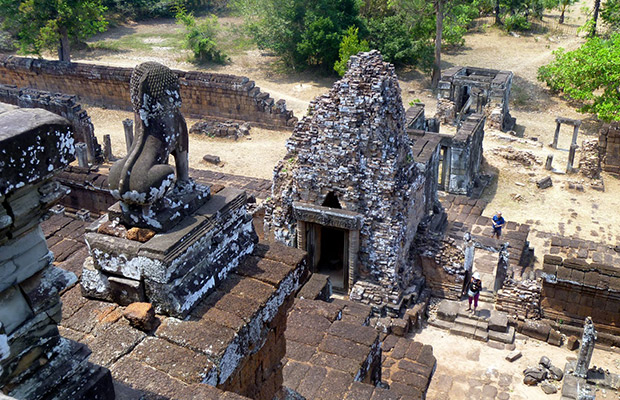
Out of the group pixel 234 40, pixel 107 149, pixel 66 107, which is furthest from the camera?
pixel 234 40

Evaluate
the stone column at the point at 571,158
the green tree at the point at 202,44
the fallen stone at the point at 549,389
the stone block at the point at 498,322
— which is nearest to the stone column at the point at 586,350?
the fallen stone at the point at 549,389

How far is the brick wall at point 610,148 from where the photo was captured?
69.8 ft

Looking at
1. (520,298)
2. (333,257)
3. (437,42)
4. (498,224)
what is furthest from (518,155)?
(333,257)

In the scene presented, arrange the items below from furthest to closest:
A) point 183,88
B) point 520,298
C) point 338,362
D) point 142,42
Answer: point 142,42 < point 183,88 < point 520,298 < point 338,362

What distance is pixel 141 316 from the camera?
405cm

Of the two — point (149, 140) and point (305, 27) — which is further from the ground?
point (149, 140)

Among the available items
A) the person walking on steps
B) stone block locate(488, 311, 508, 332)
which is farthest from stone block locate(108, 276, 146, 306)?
stone block locate(488, 311, 508, 332)

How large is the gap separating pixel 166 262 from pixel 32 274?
3.92ft

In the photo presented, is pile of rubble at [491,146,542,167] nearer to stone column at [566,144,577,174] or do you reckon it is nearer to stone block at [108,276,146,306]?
stone column at [566,144,577,174]

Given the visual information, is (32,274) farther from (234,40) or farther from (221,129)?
(234,40)

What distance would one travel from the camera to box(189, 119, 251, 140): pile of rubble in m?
24.1

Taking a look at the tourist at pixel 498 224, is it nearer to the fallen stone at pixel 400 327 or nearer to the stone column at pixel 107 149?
the fallen stone at pixel 400 327

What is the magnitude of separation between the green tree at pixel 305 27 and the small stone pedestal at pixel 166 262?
86.0ft

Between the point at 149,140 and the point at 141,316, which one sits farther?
the point at 149,140
